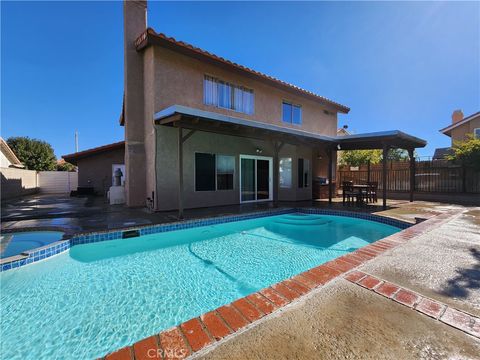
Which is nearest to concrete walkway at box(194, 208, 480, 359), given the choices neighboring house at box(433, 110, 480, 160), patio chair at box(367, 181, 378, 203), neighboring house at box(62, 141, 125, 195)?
patio chair at box(367, 181, 378, 203)

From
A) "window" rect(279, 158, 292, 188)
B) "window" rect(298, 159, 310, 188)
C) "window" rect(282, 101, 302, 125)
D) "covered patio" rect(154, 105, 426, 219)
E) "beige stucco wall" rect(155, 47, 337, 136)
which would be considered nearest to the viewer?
"covered patio" rect(154, 105, 426, 219)

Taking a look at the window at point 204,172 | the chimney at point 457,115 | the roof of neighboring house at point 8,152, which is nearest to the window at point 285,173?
the window at point 204,172

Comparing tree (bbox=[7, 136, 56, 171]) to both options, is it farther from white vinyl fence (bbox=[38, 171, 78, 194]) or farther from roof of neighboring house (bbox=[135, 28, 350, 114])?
roof of neighboring house (bbox=[135, 28, 350, 114])

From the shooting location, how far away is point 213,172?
36.0 feet

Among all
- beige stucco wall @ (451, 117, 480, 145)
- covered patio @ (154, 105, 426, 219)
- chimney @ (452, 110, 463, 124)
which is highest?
chimney @ (452, 110, 463, 124)

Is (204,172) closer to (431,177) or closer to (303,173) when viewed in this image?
(303,173)

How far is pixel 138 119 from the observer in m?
10.9

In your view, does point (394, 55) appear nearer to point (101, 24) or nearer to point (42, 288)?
point (101, 24)

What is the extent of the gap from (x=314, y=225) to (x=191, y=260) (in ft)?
17.6

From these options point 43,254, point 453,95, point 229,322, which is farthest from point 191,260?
point 453,95

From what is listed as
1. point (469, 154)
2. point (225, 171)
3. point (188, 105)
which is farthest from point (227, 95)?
point (469, 154)

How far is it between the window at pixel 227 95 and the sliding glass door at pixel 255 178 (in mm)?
2650

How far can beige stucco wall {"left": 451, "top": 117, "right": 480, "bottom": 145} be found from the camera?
18.1m

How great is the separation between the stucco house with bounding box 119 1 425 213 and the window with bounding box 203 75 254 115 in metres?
0.05
